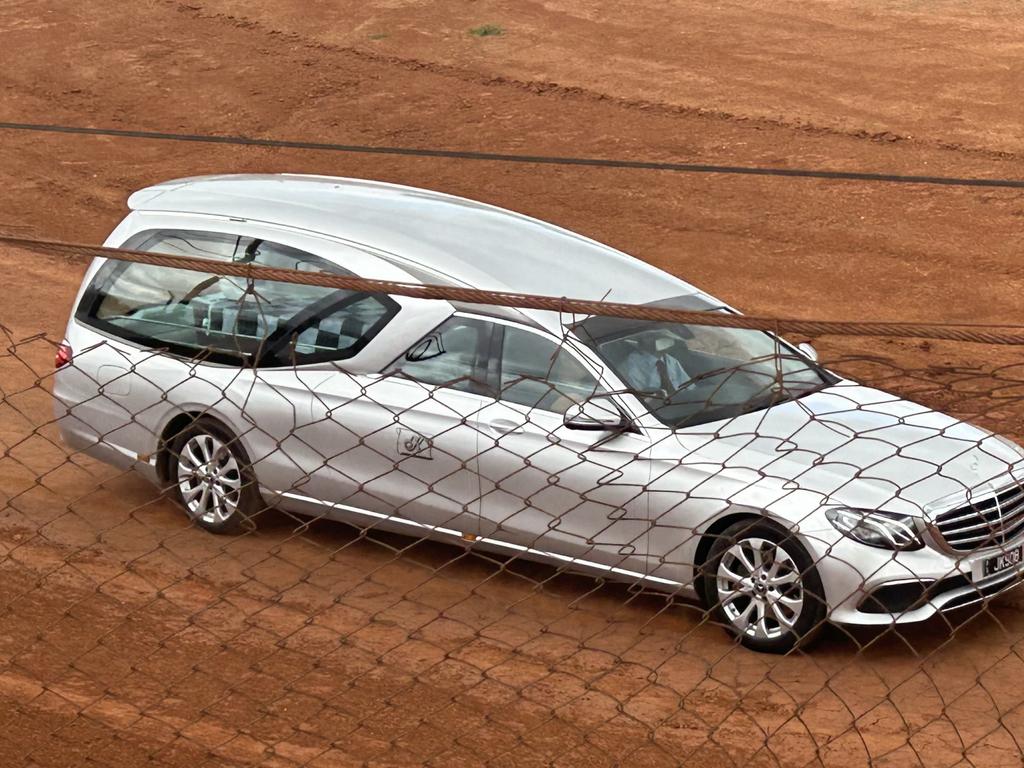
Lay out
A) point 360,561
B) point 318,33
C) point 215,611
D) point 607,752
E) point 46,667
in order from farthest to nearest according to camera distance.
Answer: point 318,33, point 360,561, point 215,611, point 46,667, point 607,752

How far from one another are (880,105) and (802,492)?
1177 cm

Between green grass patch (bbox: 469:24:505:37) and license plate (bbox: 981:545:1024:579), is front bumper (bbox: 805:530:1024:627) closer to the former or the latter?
license plate (bbox: 981:545:1024:579)

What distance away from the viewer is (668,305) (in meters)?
7.86

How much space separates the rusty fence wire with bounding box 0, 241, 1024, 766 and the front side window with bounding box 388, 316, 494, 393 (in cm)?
2

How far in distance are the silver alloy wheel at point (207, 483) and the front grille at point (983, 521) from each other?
138 inches

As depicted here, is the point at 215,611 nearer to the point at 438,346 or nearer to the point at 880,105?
the point at 438,346

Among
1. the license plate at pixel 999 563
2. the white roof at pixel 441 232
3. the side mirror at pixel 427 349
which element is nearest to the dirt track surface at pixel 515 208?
the license plate at pixel 999 563

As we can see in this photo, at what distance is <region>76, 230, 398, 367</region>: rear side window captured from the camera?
25.0 ft

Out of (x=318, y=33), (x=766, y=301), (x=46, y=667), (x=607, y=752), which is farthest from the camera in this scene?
(x=318, y=33)

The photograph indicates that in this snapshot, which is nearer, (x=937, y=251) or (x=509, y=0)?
(x=937, y=251)

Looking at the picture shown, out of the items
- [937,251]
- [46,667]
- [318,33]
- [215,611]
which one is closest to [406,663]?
[215,611]

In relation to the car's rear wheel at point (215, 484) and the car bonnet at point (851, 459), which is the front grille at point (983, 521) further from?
the car's rear wheel at point (215, 484)

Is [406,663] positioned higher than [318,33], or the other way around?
[318,33]

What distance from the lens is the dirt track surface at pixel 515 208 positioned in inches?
232
